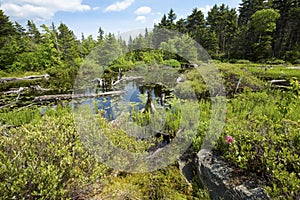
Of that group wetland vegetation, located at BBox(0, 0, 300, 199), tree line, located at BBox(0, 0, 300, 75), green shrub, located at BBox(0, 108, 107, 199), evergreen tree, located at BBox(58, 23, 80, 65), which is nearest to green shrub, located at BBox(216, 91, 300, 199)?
wetland vegetation, located at BBox(0, 0, 300, 199)

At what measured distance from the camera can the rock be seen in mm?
1709

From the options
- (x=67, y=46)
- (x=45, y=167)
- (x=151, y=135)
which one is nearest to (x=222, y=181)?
(x=151, y=135)

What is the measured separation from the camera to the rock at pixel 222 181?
171 cm

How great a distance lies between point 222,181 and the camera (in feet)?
6.51

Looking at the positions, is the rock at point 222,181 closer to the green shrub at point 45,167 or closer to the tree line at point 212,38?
the green shrub at point 45,167

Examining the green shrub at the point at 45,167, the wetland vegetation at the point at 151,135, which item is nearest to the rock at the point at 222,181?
the wetland vegetation at the point at 151,135

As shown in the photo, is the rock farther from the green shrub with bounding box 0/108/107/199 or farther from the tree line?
the tree line

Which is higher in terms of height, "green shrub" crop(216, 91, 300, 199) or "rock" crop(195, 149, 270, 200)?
"green shrub" crop(216, 91, 300, 199)

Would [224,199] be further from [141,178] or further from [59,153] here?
[59,153]

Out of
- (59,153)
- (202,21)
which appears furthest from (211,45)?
(59,153)

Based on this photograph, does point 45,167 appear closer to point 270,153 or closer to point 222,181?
point 222,181

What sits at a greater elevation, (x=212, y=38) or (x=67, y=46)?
(x=212, y=38)

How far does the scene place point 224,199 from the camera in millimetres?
1934

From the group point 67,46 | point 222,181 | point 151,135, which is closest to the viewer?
point 222,181
